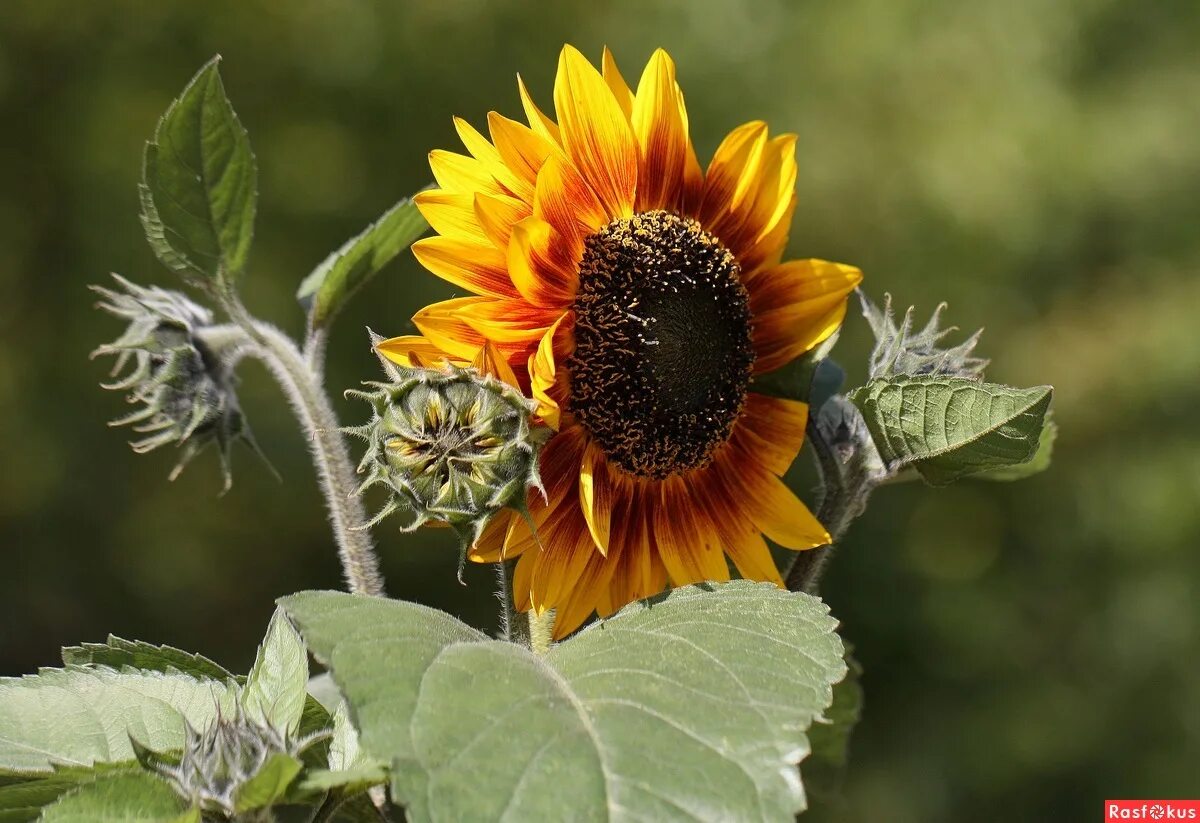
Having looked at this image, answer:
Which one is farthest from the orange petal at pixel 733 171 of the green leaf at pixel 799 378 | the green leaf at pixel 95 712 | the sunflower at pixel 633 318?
the green leaf at pixel 95 712

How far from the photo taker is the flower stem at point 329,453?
860mm

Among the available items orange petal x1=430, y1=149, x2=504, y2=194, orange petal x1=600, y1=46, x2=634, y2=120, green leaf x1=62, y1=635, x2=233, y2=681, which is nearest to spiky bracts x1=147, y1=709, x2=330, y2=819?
green leaf x1=62, y1=635, x2=233, y2=681

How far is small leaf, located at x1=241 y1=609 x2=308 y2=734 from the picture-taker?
2.20 ft

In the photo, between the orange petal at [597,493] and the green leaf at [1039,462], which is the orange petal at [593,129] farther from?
the green leaf at [1039,462]

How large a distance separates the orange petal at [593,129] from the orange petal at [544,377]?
11 cm

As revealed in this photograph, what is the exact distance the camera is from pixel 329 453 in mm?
881

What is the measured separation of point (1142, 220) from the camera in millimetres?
4066

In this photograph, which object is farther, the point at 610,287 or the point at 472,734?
the point at 610,287

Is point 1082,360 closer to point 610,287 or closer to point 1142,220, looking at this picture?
point 1142,220

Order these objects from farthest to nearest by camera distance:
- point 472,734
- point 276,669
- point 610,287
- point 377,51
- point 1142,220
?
point 1142,220
point 377,51
point 610,287
point 276,669
point 472,734

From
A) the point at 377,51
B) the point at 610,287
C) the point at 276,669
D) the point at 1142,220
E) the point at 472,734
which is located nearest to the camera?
the point at 472,734

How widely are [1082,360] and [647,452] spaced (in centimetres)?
342

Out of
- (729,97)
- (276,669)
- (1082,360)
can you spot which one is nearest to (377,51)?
(729,97)

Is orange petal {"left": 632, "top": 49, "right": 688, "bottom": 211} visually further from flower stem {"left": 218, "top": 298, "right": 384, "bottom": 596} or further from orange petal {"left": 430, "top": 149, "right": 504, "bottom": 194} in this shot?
flower stem {"left": 218, "top": 298, "right": 384, "bottom": 596}
